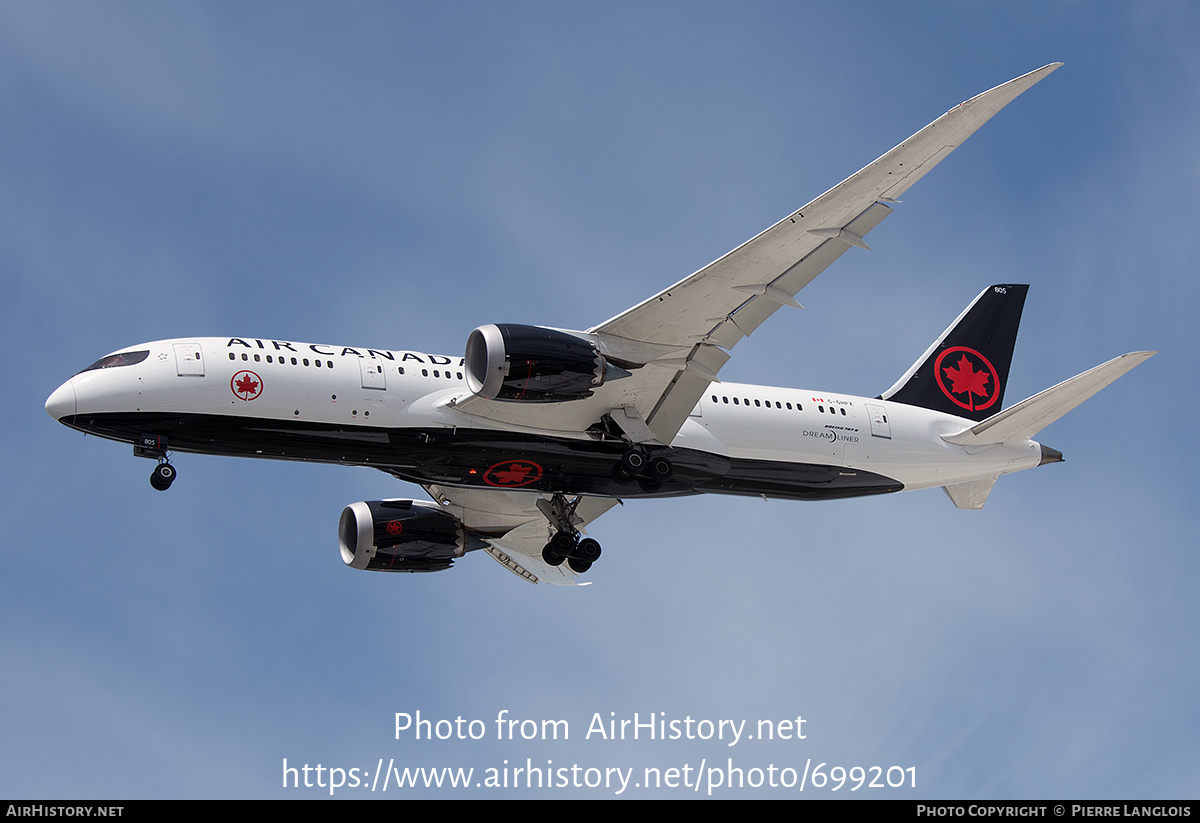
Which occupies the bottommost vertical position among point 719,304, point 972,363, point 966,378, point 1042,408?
point 719,304

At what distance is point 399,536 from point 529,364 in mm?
10698

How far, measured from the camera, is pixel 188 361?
26.0m

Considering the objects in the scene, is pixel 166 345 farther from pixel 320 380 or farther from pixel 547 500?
pixel 547 500

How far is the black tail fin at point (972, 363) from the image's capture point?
114ft

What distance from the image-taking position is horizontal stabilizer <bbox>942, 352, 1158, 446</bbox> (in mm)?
28797

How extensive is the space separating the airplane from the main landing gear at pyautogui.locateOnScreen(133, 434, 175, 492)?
0.14 feet

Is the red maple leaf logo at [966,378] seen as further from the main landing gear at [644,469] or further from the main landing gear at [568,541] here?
the main landing gear at [568,541]

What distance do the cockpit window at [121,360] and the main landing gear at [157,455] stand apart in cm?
155

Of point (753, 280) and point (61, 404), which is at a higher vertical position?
point (753, 280)

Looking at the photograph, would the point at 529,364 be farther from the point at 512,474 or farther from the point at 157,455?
the point at 157,455

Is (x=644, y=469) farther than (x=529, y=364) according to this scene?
Yes

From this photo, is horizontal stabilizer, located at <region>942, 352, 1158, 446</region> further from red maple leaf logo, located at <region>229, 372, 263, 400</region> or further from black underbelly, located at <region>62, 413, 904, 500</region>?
red maple leaf logo, located at <region>229, 372, 263, 400</region>

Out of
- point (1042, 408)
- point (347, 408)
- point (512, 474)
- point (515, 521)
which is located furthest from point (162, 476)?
point (1042, 408)

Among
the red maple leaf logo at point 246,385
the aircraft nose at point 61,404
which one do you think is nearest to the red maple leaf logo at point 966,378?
the red maple leaf logo at point 246,385
